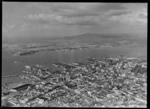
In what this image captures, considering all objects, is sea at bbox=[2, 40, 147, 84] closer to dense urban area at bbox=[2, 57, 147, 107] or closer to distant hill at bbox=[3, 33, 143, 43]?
dense urban area at bbox=[2, 57, 147, 107]

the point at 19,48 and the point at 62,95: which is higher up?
the point at 19,48

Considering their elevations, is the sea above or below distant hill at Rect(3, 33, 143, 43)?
below

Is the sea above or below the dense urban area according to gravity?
above

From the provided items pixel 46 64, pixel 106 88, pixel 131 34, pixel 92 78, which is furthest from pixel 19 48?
pixel 131 34

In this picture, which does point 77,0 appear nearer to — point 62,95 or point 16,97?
point 62,95

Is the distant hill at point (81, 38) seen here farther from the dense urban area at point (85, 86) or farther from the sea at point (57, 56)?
the dense urban area at point (85, 86)

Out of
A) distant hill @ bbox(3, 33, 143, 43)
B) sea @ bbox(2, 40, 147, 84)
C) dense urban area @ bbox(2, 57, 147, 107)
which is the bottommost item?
dense urban area @ bbox(2, 57, 147, 107)
